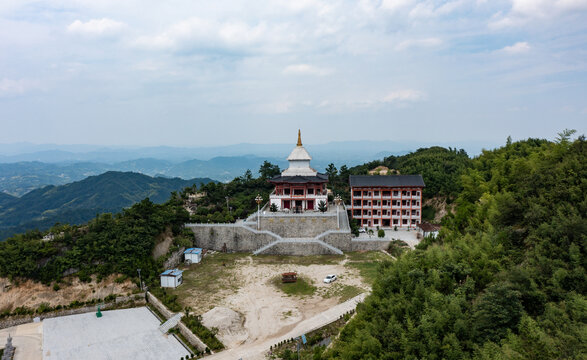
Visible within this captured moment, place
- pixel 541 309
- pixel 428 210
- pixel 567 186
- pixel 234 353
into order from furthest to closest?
pixel 428 210 < pixel 234 353 < pixel 567 186 < pixel 541 309

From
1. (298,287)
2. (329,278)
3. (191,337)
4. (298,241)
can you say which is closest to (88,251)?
(191,337)

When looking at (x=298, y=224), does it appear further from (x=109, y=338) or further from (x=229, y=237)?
(x=109, y=338)

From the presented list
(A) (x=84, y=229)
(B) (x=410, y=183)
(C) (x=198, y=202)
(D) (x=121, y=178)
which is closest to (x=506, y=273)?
(B) (x=410, y=183)

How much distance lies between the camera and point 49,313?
2491cm

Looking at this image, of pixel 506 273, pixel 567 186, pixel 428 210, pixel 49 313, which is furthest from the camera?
pixel 428 210

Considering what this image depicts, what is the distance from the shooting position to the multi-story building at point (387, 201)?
41000 millimetres

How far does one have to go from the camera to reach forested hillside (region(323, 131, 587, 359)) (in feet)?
38.3

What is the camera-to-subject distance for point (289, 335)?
2098 centimetres

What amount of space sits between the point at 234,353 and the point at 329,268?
555 inches

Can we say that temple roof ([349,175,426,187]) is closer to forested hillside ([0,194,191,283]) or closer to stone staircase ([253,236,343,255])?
stone staircase ([253,236,343,255])

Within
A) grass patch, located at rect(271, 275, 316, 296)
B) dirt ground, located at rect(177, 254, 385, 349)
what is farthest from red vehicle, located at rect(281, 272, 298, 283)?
dirt ground, located at rect(177, 254, 385, 349)

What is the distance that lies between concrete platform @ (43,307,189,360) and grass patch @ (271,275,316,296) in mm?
9441

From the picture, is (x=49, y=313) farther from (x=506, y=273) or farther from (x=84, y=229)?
(x=506, y=273)

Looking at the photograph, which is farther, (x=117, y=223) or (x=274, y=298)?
(x=117, y=223)
